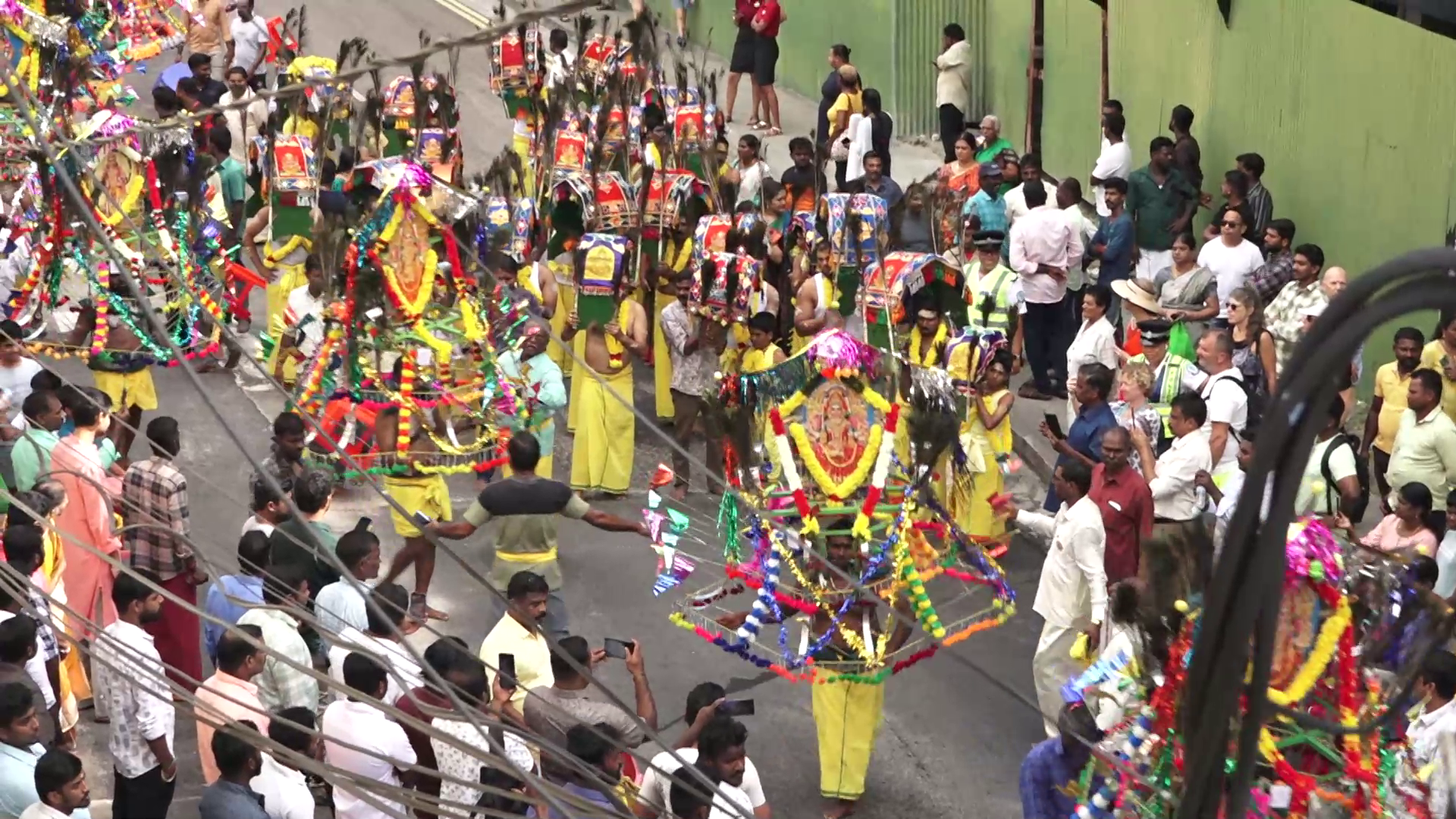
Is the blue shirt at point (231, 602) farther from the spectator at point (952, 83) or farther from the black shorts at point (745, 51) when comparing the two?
the black shorts at point (745, 51)

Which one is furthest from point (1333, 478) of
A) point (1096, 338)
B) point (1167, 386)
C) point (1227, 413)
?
point (1096, 338)

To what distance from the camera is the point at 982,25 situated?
62.6 feet

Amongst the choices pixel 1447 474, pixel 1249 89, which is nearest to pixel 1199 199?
pixel 1249 89

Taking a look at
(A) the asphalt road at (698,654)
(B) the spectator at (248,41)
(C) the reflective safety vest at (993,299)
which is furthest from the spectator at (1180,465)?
(B) the spectator at (248,41)

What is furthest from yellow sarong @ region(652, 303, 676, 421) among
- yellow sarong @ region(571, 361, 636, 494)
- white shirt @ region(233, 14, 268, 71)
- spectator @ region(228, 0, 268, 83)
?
white shirt @ region(233, 14, 268, 71)

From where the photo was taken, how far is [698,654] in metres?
10.3

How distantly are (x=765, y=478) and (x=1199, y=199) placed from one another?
6291 millimetres

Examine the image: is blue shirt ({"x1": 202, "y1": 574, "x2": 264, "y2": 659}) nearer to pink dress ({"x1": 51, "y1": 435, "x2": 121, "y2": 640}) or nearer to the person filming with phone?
pink dress ({"x1": 51, "y1": 435, "x2": 121, "y2": 640})

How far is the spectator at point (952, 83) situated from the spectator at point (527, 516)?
946cm

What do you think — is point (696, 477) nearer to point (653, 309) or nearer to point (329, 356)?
point (653, 309)

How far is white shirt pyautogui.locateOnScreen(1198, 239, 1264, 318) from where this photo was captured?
1178cm

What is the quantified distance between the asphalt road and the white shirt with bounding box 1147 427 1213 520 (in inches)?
44.1

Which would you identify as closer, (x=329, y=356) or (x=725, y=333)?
(x=329, y=356)

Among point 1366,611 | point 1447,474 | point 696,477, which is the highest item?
point 1366,611
